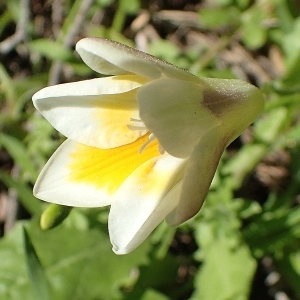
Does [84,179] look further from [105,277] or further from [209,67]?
[209,67]

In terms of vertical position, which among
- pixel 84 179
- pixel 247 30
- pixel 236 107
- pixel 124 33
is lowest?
pixel 124 33

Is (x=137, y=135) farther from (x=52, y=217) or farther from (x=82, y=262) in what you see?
(x=82, y=262)

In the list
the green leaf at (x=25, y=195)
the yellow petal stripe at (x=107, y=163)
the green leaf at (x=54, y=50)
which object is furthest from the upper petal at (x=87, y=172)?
the green leaf at (x=54, y=50)

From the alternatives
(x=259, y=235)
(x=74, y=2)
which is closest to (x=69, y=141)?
(x=259, y=235)

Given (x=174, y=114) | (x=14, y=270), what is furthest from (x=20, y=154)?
(x=174, y=114)

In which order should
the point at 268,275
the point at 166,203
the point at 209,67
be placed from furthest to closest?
the point at 209,67 → the point at 268,275 → the point at 166,203

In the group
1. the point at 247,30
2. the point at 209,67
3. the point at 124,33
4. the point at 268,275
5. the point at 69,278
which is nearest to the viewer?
the point at 69,278

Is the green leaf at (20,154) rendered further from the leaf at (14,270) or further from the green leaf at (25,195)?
the leaf at (14,270)
